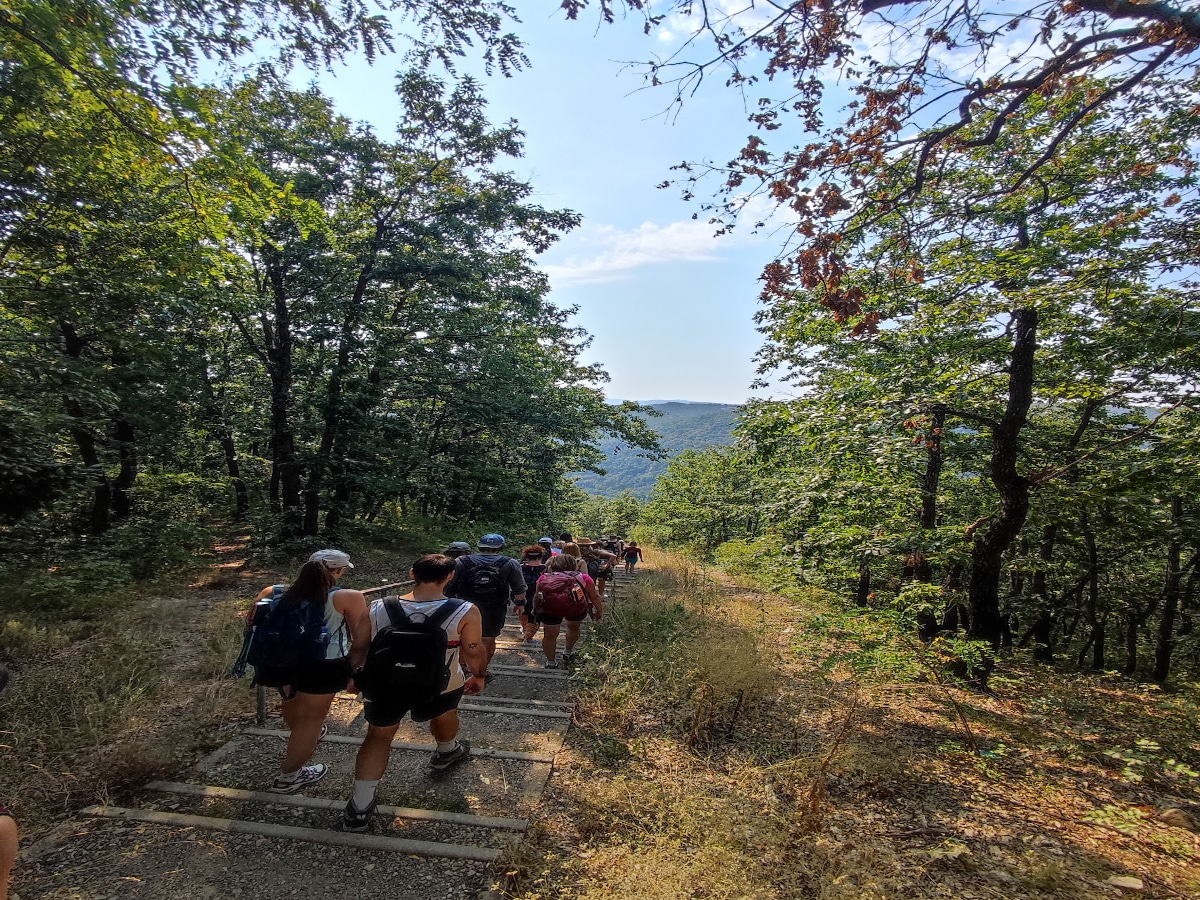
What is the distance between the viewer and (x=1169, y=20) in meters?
2.74

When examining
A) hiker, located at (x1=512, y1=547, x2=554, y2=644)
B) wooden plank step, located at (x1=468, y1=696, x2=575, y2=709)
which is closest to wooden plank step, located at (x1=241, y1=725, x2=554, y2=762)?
wooden plank step, located at (x1=468, y1=696, x2=575, y2=709)

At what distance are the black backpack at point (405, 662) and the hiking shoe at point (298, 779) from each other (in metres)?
0.90

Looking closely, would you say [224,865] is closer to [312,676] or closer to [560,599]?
[312,676]

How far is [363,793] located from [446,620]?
42.2 inches

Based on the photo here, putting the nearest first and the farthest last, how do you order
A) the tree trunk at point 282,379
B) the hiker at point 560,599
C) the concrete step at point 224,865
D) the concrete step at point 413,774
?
the concrete step at point 224,865, the concrete step at point 413,774, the hiker at point 560,599, the tree trunk at point 282,379

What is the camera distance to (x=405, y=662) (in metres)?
3.17

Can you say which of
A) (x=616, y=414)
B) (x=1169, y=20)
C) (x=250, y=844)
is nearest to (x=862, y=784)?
(x=250, y=844)

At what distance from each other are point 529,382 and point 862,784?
443 inches

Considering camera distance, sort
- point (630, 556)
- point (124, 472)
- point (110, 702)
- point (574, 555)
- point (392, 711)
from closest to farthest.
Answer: point (392, 711)
point (110, 702)
point (574, 555)
point (124, 472)
point (630, 556)

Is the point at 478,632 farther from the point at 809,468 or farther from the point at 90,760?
the point at 809,468

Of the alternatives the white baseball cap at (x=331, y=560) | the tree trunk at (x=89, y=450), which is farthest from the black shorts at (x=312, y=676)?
the tree trunk at (x=89, y=450)

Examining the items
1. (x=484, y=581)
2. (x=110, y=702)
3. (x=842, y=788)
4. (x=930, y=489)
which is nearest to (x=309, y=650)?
(x=484, y=581)

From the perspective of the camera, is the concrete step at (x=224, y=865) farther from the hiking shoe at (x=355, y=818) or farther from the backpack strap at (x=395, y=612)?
the backpack strap at (x=395, y=612)

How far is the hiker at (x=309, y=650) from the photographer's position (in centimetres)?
334
